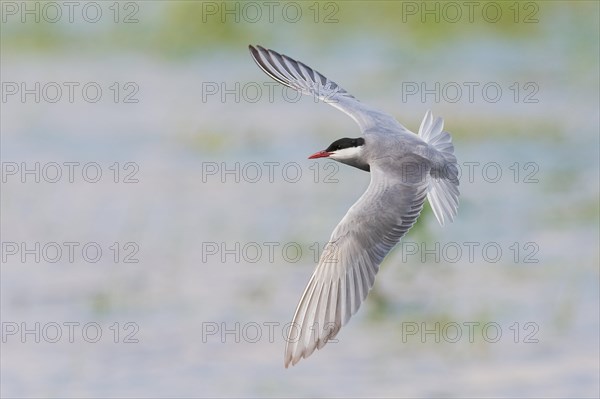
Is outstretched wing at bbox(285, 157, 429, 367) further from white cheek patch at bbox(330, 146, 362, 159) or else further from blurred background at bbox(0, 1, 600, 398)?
blurred background at bbox(0, 1, 600, 398)

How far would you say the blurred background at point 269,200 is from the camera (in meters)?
7.68

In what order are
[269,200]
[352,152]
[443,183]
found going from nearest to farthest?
[352,152] < [443,183] < [269,200]

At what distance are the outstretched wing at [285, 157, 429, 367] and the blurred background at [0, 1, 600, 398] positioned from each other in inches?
49.0

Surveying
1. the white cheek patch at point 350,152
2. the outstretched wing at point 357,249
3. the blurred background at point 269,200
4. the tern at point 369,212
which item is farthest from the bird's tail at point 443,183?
the blurred background at point 269,200

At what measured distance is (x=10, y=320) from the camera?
313 inches

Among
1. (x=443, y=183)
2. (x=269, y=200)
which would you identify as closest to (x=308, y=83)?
(x=443, y=183)

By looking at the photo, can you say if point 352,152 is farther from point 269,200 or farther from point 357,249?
point 269,200

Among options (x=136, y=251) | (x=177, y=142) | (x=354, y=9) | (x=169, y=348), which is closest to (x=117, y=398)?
(x=169, y=348)

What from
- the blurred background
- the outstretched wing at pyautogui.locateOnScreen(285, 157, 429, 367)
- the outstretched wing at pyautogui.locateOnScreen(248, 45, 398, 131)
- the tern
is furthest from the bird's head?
the blurred background

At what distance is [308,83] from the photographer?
7.09 m

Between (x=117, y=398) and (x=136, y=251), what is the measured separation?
158cm

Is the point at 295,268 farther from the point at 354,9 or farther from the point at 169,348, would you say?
the point at 354,9

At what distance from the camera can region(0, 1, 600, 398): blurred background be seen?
768cm

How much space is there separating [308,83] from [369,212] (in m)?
1.02
